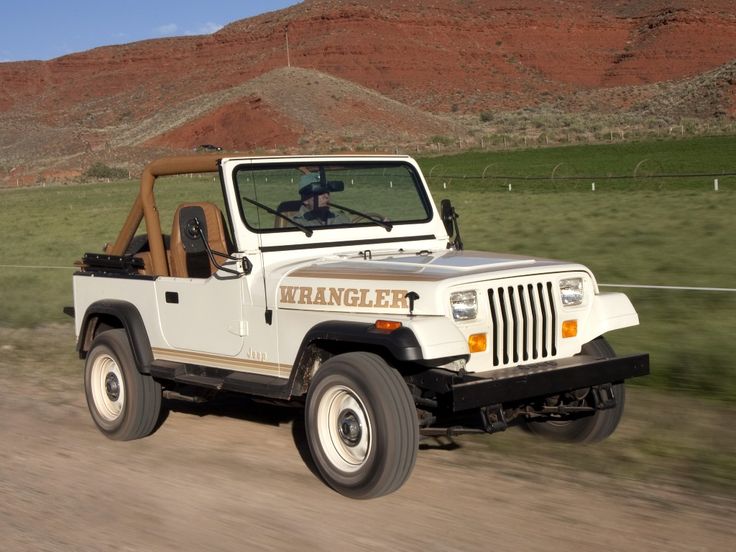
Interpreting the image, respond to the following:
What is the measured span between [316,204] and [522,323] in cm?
188

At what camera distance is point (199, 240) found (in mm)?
6902

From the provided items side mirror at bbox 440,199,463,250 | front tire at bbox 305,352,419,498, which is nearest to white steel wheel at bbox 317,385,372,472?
front tire at bbox 305,352,419,498

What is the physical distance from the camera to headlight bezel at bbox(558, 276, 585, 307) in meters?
6.23

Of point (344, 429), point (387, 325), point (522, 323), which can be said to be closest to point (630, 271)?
point (522, 323)

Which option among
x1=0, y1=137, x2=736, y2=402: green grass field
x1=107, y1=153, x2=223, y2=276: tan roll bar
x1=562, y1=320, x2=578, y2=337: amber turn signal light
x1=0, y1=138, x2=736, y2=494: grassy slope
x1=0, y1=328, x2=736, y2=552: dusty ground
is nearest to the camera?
x1=0, y1=328, x2=736, y2=552: dusty ground

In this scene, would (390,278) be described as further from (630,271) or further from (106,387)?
(630,271)

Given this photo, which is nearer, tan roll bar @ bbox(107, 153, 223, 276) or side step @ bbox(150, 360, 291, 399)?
side step @ bbox(150, 360, 291, 399)

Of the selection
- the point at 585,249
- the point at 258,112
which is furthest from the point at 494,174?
the point at 258,112

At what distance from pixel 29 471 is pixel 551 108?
377 ft

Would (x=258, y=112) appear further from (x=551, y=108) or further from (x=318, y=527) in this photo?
(x=318, y=527)

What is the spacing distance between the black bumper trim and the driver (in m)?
1.87

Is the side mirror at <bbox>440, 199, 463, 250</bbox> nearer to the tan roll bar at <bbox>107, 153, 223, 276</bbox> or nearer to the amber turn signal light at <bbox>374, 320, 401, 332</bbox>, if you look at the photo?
the tan roll bar at <bbox>107, 153, 223, 276</bbox>

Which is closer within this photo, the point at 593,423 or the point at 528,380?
the point at 528,380

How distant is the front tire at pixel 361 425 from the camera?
18.2ft
